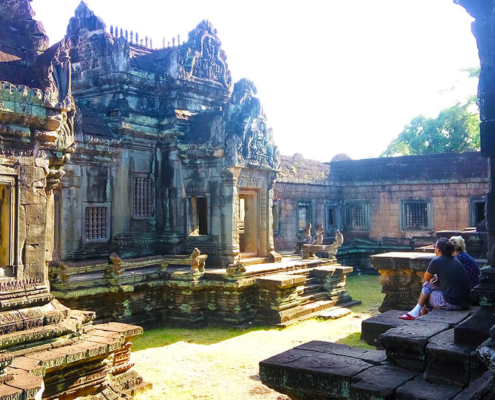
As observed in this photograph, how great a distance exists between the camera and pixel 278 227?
63.8ft

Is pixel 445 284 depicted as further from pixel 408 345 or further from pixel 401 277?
pixel 401 277

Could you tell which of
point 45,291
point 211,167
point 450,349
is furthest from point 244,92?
point 450,349

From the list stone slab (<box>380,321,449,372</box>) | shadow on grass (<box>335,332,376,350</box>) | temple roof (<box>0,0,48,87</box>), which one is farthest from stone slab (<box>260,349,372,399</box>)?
shadow on grass (<box>335,332,376,350</box>)

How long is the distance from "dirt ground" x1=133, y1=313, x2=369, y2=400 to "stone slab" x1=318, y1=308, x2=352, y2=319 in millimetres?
419

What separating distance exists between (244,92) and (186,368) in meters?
7.44

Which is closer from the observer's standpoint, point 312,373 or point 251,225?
point 312,373

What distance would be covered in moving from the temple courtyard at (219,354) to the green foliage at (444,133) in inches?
852

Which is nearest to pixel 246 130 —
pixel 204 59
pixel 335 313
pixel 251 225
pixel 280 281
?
pixel 251 225

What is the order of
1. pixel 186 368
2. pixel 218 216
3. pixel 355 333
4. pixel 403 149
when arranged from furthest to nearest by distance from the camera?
pixel 403 149 → pixel 218 216 → pixel 355 333 → pixel 186 368

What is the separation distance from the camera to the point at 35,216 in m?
6.05

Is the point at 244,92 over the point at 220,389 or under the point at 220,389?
over

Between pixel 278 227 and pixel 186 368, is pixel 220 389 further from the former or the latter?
pixel 278 227

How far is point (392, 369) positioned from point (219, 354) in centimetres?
504

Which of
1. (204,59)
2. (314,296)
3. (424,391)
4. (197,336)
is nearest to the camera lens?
(424,391)
